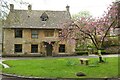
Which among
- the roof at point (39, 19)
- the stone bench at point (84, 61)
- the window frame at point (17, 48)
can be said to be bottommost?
the stone bench at point (84, 61)

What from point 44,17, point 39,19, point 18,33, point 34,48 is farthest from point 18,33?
point 44,17

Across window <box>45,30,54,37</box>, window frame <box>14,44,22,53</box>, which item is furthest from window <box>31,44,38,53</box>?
window <box>45,30,54,37</box>

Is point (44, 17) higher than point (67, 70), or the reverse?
point (44, 17)

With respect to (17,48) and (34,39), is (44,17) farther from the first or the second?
(17,48)

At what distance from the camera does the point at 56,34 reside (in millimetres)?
51188

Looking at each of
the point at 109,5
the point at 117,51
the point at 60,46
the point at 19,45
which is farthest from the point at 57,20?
the point at 109,5

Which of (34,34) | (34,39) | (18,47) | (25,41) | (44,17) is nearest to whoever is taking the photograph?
(25,41)

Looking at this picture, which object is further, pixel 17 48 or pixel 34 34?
pixel 34 34

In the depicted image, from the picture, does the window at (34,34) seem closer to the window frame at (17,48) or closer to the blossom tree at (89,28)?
the window frame at (17,48)

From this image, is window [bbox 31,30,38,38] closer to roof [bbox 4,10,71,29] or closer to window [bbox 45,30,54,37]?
roof [bbox 4,10,71,29]

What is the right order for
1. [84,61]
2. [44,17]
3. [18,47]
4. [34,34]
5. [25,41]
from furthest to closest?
[44,17]
[34,34]
[18,47]
[25,41]
[84,61]

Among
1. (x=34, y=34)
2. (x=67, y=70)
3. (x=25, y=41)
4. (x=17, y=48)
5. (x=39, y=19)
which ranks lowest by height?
(x=67, y=70)

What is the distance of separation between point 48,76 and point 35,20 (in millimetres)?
32830

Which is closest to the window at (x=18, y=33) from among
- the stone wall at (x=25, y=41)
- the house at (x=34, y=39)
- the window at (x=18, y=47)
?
→ the house at (x=34, y=39)
